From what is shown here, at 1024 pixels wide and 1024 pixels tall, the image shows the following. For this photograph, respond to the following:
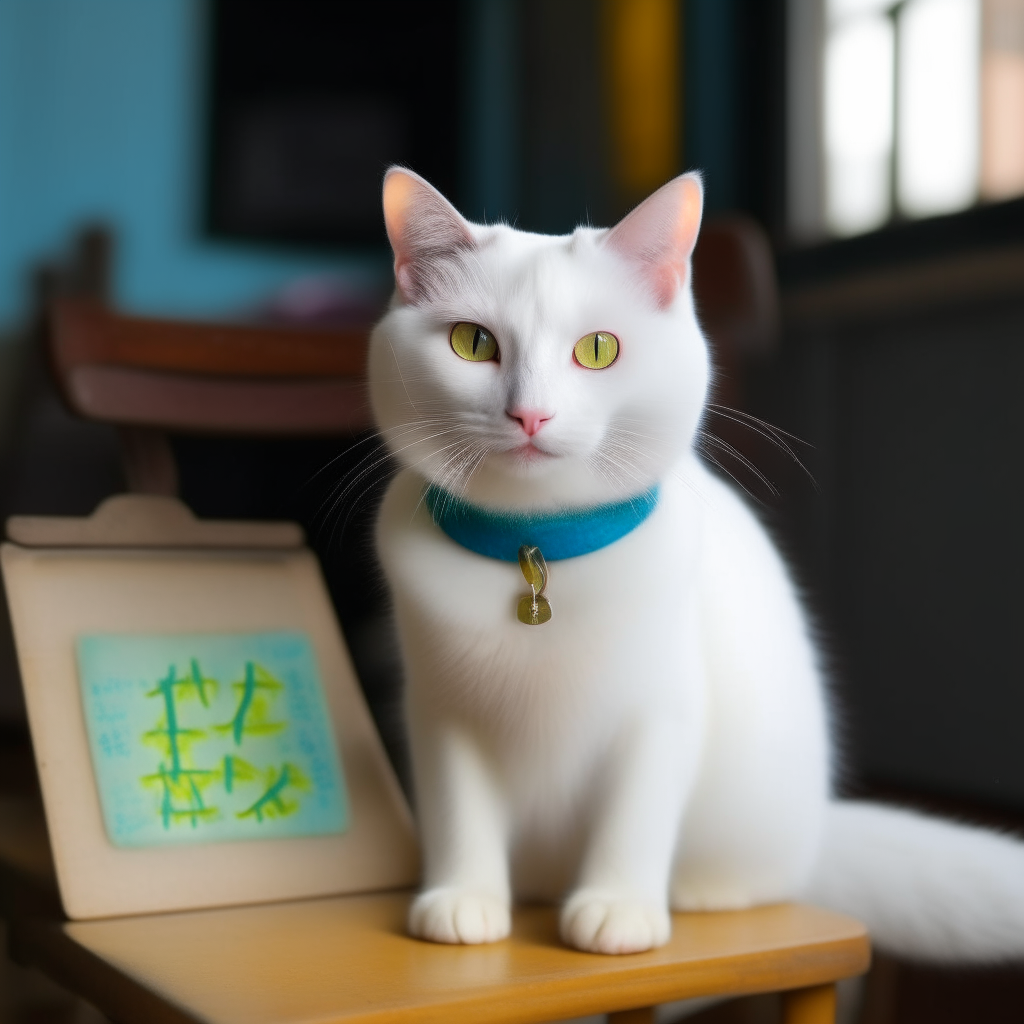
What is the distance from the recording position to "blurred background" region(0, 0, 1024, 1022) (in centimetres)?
191

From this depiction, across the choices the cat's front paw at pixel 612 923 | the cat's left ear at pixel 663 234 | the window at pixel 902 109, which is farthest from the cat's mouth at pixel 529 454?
the window at pixel 902 109

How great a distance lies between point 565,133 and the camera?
3.04 meters

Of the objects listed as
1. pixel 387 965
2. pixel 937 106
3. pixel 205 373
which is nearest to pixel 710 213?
pixel 937 106

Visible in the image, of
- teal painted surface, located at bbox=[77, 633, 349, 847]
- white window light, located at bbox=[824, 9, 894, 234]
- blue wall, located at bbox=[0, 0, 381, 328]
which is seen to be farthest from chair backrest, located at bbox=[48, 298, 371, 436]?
blue wall, located at bbox=[0, 0, 381, 328]

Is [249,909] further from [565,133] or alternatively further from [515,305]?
[565,133]

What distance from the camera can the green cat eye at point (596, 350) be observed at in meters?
0.74

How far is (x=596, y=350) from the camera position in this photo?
750mm

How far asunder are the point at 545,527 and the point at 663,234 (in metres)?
0.20

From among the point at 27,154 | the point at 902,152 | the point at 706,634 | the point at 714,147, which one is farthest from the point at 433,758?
the point at 27,154

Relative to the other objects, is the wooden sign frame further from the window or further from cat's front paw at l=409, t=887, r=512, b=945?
the window

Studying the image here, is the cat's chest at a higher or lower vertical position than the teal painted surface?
higher

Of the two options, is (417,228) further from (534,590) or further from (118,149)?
(118,149)

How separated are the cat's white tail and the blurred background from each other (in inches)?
10.9

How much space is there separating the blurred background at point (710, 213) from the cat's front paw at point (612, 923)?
0.32m
